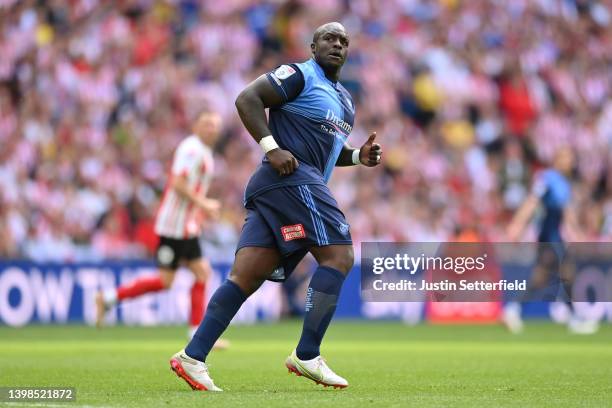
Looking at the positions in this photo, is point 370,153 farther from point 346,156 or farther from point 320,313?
point 320,313

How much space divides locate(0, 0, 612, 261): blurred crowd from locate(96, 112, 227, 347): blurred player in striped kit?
20.1 feet

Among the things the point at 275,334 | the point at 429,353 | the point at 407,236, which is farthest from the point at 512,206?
the point at 429,353

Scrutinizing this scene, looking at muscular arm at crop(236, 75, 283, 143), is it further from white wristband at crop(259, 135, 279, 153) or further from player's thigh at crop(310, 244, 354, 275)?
player's thigh at crop(310, 244, 354, 275)

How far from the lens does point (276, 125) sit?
8055 mm

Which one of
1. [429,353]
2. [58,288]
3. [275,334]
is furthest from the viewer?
[58,288]

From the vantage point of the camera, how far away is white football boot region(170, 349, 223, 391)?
776cm

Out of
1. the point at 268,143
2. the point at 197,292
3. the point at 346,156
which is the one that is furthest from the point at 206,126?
the point at 268,143

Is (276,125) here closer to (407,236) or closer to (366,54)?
(407,236)

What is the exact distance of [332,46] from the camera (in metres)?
8.02

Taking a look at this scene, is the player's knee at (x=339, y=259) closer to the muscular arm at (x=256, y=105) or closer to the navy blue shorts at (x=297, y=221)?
the navy blue shorts at (x=297, y=221)

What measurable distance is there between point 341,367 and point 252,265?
276 cm

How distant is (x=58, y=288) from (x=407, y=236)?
665cm

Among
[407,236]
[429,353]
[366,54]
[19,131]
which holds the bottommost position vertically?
[429,353]

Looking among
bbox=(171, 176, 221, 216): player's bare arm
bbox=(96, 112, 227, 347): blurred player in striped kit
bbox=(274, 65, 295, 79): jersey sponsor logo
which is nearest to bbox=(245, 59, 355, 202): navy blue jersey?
bbox=(274, 65, 295, 79): jersey sponsor logo
